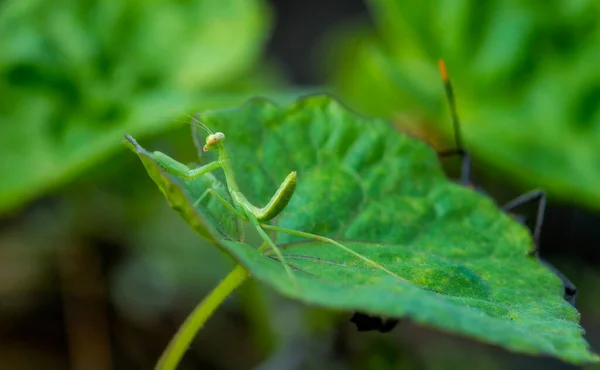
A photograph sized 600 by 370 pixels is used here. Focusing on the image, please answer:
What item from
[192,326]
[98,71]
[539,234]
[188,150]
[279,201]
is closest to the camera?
[192,326]

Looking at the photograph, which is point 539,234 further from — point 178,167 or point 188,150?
point 188,150

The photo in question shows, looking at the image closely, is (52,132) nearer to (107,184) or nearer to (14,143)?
(14,143)

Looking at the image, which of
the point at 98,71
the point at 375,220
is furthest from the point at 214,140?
the point at 98,71

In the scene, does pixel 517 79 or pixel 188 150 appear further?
pixel 188 150

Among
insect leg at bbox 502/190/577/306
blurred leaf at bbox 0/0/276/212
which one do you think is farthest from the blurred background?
insect leg at bbox 502/190/577/306

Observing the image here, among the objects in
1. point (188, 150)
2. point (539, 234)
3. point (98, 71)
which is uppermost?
point (98, 71)

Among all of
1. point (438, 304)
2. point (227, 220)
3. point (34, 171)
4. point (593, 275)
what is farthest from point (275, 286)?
point (593, 275)
